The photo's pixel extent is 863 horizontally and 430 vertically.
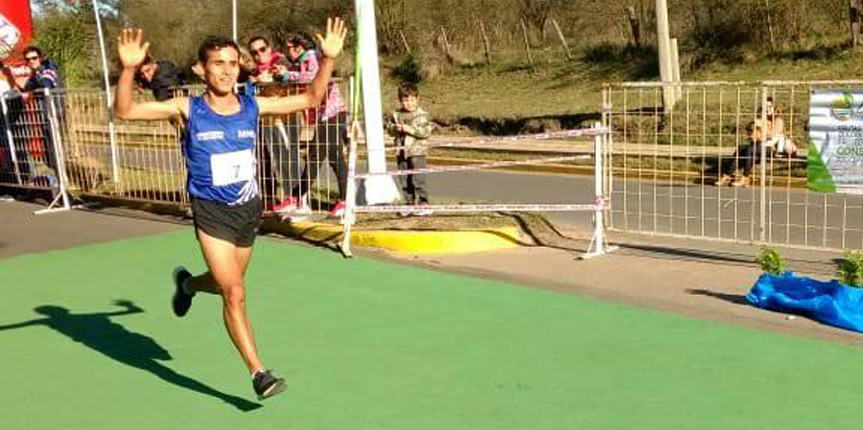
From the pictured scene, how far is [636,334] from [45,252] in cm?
629

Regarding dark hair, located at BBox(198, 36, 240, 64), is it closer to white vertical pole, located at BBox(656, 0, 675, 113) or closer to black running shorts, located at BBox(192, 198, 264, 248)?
black running shorts, located at BBox(192, 198, 264, 248)

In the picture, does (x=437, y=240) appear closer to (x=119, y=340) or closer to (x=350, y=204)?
(x=350, y=204)

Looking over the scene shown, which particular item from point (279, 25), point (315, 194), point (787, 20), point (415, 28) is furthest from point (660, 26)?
point (279, 25)

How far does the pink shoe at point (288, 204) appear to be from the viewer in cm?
1083

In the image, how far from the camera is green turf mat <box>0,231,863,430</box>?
5086mm

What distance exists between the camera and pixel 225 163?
5.34 metres

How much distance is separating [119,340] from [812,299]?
4.52m

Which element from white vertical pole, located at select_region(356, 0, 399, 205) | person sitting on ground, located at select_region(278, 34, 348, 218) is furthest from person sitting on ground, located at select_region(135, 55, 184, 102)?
white vertical pole, located at select_region(356, 0, 399, 205)

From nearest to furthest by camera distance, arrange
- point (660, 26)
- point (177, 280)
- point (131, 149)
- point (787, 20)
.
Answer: point (177, 280), point (131, 149), point (660, 26), point (787, 20)

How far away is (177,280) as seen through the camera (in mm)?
6281

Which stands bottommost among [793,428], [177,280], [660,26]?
[793,428]

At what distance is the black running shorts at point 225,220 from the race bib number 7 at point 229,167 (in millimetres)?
125

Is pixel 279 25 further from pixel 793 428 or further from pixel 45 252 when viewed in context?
pixel 793 428

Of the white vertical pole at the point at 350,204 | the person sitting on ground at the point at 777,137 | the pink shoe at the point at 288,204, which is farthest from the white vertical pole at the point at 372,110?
the person sitting on ground at the point at 777,137
